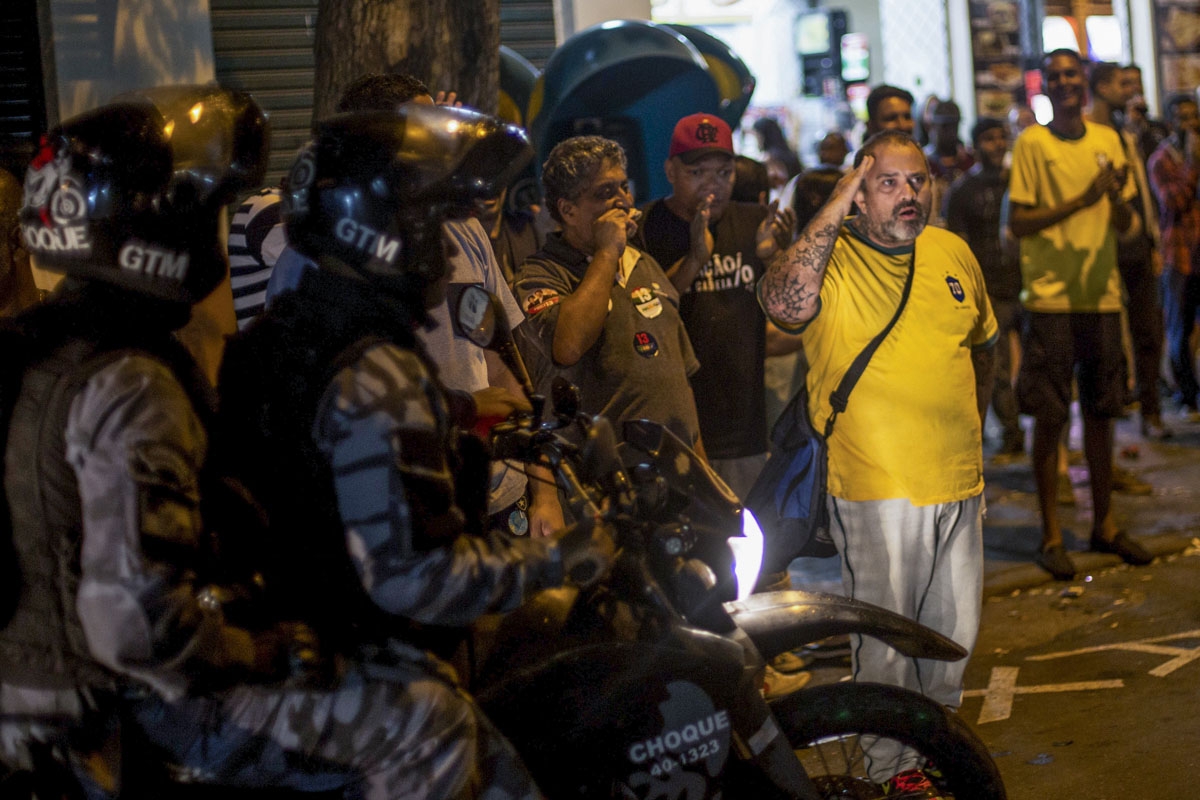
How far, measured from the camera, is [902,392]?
12.2 ft

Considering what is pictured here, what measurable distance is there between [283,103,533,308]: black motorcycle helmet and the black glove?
496 millimetres

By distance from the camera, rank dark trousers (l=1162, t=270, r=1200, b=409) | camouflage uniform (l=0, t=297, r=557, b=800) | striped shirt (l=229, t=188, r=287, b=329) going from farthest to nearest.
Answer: dark trousers (l=1162, t=270, r=1200, b=409) → striped shirt (l=229, t=188, r=287, b=329) → camouflage uniform (l=0, t=297, r=557, b=800)

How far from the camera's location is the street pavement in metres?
6.15

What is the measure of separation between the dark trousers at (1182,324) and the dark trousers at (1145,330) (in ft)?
2.19

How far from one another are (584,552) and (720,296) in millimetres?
2886

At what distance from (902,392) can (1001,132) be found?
17.2 feet

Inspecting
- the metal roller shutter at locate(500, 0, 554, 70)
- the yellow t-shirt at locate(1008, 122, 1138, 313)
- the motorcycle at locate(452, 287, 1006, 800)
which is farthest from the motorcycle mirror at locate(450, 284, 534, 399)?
the metal roller shutter at locate(500, 0, 554, 70)

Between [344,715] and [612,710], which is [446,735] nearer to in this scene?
[344,715]

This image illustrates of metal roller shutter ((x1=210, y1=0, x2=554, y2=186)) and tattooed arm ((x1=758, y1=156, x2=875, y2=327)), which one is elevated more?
metal roller shutter ((x1=210, y1=0, x2=554, y2=186))

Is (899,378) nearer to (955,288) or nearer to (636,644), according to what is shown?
(955,288)

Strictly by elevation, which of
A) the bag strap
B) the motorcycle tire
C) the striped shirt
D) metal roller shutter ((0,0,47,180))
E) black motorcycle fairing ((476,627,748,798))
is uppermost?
metal roller shutter ((0,0,47,180))

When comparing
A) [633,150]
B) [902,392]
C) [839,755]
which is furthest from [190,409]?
[633,150]

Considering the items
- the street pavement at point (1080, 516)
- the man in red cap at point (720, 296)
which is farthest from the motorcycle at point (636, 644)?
the street pavement at point (1080, 516)

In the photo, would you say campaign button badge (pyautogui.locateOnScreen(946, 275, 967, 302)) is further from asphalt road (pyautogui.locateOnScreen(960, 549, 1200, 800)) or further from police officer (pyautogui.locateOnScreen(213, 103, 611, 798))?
police officer (pyautogui.locateOnScreen(213, 103, 611, 798))
